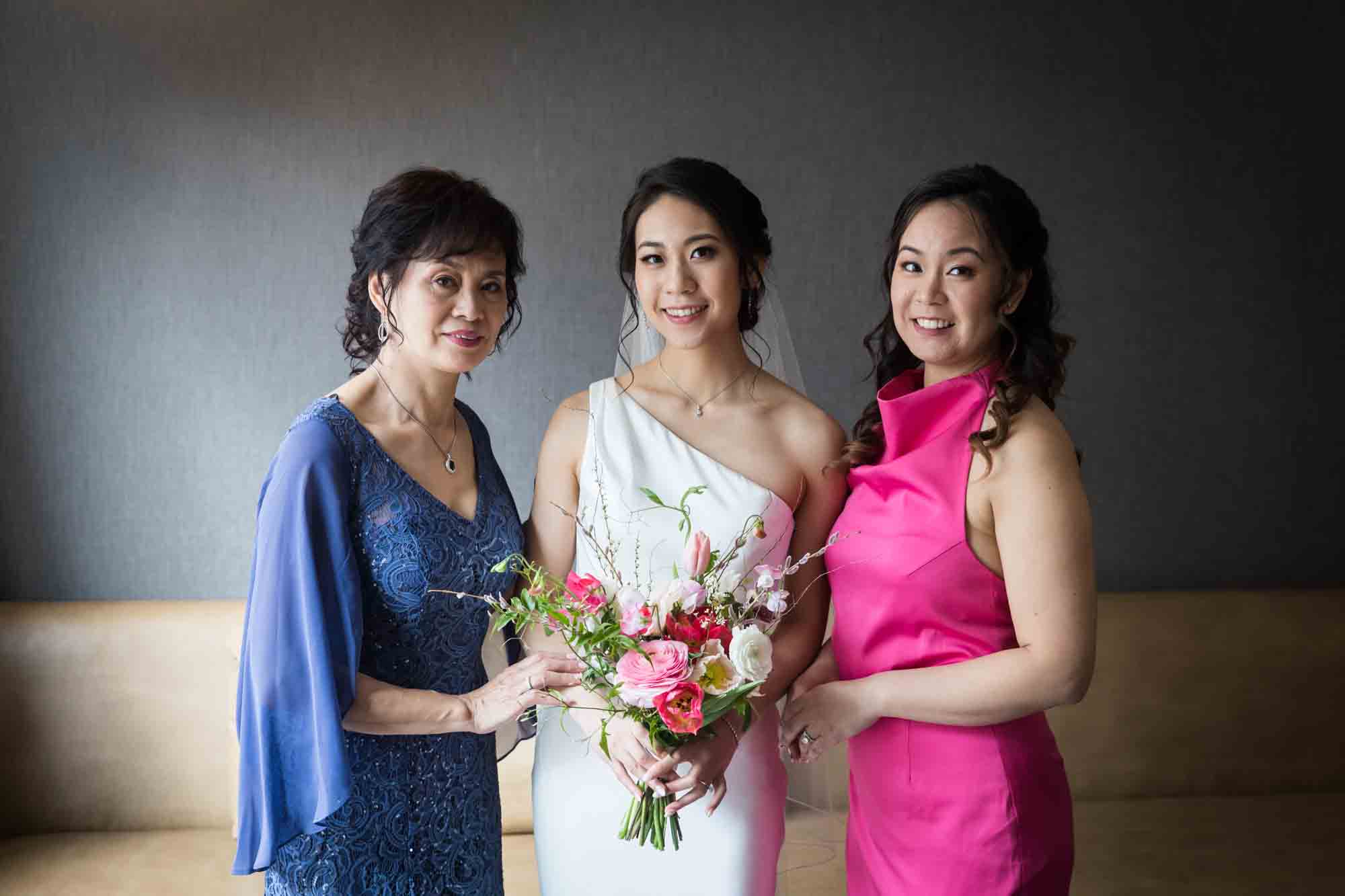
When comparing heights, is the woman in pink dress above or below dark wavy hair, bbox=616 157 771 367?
below

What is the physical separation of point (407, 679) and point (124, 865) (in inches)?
75.8

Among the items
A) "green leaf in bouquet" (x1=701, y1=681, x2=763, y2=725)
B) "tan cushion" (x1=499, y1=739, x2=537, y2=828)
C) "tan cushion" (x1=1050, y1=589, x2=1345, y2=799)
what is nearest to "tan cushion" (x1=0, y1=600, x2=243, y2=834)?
"tan cushion" (x1=499, y1=739, x2=537, y2=828)

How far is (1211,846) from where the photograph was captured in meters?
3.38

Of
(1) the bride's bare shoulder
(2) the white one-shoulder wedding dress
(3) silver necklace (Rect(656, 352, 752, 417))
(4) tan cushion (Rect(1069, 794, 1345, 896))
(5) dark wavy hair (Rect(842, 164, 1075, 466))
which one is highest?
(5) dark wavy hair (Rect(842, 164, 1075, 466))

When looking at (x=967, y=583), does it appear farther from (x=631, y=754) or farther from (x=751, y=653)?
(x=631, y=754)

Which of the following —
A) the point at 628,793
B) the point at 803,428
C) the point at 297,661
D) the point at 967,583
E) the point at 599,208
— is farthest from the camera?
the point at 599,208

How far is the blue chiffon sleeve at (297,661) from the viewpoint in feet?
5.91

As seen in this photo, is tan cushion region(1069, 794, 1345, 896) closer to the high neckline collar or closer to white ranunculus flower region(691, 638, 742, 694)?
the high neckline collar

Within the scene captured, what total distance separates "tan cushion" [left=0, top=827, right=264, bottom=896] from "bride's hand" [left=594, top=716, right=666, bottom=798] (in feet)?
5.58

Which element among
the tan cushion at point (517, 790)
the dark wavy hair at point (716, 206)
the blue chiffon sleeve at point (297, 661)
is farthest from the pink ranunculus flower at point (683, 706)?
the tan cushion at point (517, 790)

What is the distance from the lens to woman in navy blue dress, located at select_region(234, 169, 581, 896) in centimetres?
182

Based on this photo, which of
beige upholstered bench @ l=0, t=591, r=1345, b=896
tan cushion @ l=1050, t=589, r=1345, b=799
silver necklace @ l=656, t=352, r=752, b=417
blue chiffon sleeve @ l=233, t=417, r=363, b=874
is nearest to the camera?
blue chiffon sleeve @ l=233, t=417, r=363, b=874

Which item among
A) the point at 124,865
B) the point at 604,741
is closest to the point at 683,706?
the point at 604,741

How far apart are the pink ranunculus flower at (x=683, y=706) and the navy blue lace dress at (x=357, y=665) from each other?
0.51 meters
